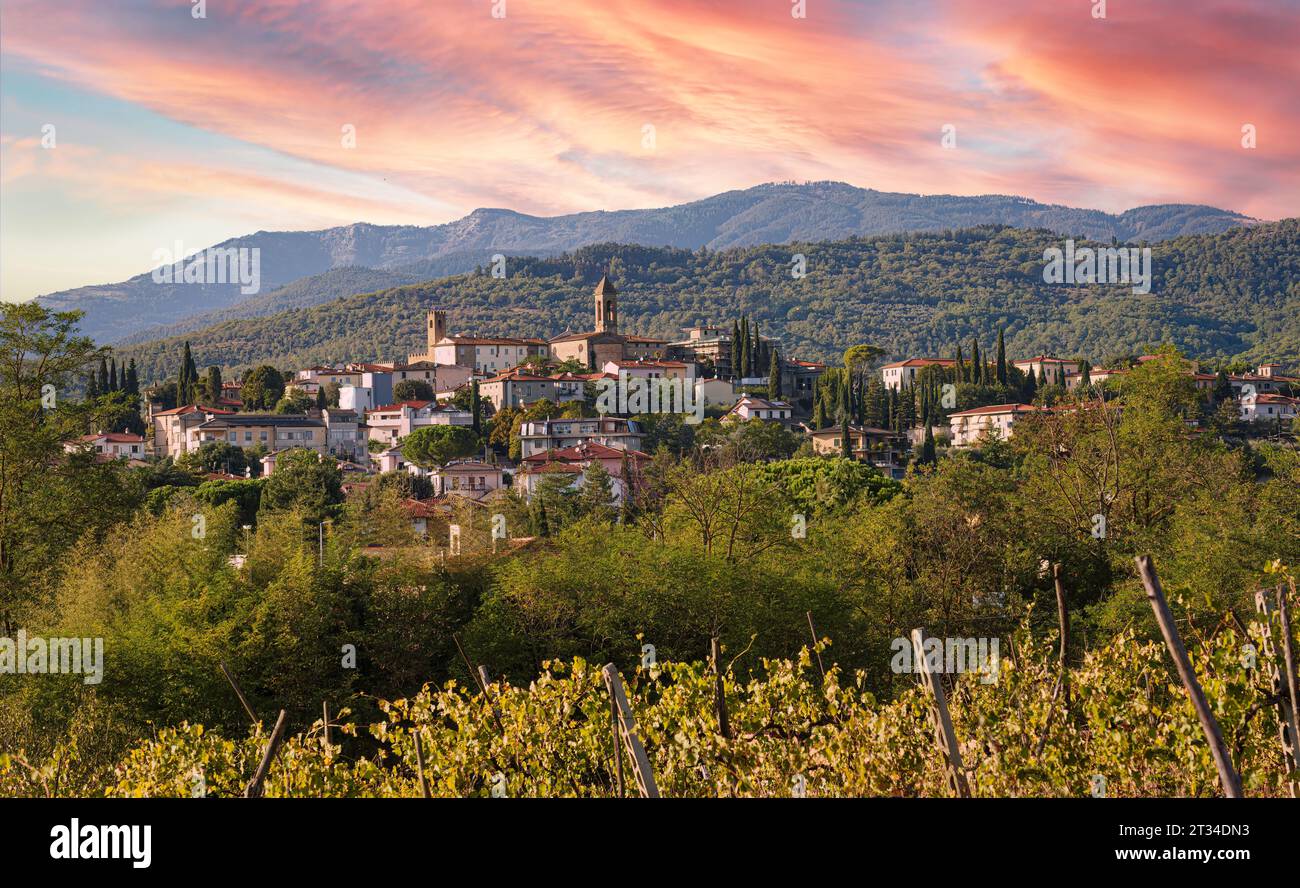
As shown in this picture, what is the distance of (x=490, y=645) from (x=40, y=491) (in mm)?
10024

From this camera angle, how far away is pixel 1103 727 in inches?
240

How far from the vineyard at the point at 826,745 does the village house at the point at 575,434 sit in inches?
2262

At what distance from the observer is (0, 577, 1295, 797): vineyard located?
243 inches

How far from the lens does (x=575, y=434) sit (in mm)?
68250

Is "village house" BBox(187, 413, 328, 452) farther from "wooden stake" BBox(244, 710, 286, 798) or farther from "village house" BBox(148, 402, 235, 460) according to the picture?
"wooden stake" BBox(244, 710, 286, 798)

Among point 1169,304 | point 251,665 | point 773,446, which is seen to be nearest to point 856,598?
point 251,665

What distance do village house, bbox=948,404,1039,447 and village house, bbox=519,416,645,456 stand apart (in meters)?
21.1

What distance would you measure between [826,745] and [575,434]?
61.7 metres

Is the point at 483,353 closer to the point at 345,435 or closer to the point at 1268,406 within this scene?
the point at 345,435

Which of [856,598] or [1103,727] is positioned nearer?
[1103,727]

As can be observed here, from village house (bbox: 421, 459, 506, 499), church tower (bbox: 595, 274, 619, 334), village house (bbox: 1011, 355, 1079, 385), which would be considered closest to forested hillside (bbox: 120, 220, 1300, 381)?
church tower (bbox: 595, 274, 619, 334)

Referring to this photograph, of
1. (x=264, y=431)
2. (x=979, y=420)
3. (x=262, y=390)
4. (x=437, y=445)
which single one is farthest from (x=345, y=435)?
(x=979, y=420)

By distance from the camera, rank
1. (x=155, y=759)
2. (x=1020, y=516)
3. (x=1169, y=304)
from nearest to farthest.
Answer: (x=155, y=759) < (x=1020, y=516) < (x=1169, y=304)
